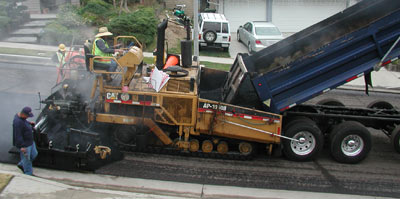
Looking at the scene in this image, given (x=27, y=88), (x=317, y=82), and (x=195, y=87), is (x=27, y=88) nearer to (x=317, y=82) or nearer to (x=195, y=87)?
(x=195, y=87)

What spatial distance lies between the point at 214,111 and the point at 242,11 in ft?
63.5

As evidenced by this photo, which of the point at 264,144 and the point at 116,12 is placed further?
the point at 116,12

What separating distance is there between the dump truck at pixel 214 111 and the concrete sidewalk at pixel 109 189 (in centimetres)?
37

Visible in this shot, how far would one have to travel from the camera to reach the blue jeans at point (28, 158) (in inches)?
255

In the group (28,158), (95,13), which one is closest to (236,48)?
(95,13)

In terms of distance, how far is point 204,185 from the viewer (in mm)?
6875

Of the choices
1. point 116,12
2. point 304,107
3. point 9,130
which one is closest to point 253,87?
point 304,107

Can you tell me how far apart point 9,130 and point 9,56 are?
740 centimetres

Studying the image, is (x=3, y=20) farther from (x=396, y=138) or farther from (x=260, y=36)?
(x=396, y=138)

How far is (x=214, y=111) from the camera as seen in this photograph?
7355 millimetres

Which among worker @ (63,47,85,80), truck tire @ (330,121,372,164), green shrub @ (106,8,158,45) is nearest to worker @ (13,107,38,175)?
worker @ (63,47,85,80)

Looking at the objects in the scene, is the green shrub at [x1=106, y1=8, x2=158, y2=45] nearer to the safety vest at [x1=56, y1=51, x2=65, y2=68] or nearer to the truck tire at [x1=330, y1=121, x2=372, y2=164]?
the safety vest at [x1=56, y1=51, x2=65, y2=68]

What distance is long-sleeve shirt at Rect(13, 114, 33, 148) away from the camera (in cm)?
637

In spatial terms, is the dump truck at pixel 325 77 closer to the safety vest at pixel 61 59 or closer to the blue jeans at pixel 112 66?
the blue jeans at pixel 112 66
